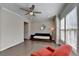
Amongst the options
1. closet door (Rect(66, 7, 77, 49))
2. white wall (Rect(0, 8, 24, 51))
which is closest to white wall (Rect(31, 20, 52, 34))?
closet door (Rect(66, 7, 77, 49))

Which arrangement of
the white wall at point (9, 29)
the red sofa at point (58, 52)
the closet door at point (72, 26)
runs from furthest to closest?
the white wall at point (9, 29) → the closet door at point (72, 26) → the red sofa at point (58, 52)

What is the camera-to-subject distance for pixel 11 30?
515cm

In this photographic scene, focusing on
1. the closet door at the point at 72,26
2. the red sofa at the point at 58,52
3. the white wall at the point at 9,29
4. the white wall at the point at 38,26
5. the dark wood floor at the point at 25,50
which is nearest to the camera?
the red sofa at the point at 58,52

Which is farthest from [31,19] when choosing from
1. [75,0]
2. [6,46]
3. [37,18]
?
[75,0]

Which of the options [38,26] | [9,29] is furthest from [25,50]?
[9,29]

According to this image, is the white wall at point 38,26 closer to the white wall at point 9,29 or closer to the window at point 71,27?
the window at point 71,27

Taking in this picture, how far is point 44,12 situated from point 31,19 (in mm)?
637

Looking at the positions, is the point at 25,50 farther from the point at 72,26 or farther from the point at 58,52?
the point at 58,52

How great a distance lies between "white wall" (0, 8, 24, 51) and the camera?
4.47m

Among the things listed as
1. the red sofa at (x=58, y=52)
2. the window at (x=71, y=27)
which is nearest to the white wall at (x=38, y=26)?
the window at (x=71, y=27)

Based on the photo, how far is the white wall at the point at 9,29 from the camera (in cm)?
447

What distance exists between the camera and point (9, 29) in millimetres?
4961

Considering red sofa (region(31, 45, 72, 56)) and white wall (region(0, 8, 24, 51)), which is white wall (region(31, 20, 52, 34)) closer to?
white wall (region(0, 8, 24, 51))

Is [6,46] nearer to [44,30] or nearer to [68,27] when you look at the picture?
[44,30]
